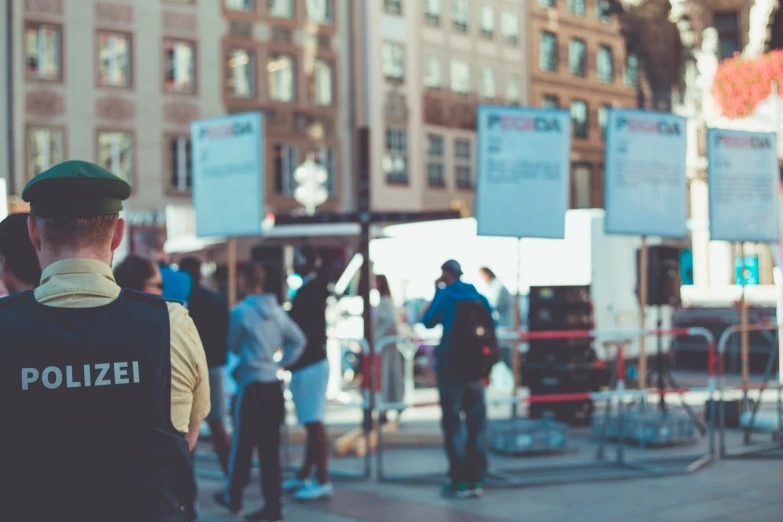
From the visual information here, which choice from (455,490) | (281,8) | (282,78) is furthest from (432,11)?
(455,490)

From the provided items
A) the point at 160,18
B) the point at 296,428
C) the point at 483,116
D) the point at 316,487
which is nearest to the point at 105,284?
the point at 316,487

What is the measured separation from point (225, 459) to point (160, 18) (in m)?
25.7

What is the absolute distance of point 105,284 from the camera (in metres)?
2.62

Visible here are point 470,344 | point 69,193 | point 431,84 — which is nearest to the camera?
point 69,193

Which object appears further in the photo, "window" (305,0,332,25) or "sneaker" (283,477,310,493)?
"window" (305,0,332,25)

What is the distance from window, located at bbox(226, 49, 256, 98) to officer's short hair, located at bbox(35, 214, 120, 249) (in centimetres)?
3176

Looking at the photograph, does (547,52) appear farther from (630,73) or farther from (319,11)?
(319,11)

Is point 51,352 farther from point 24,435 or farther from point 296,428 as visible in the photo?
point 296,428

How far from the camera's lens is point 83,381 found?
99.0 inches

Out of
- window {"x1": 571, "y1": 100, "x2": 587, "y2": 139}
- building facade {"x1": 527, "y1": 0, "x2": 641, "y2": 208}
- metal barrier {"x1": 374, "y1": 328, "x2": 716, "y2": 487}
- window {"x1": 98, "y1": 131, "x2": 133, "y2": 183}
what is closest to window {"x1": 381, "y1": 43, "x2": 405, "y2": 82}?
building facade {"x1": 527, "y1": 0, "x2": 641, "y2": 208}

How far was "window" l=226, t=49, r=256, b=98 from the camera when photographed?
34000 millimetres

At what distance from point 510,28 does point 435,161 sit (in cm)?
723

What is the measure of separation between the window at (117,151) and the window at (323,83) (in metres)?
6.74

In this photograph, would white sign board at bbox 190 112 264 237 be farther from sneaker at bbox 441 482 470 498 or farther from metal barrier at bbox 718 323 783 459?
metal barrier at bbox 718 323 783 459
